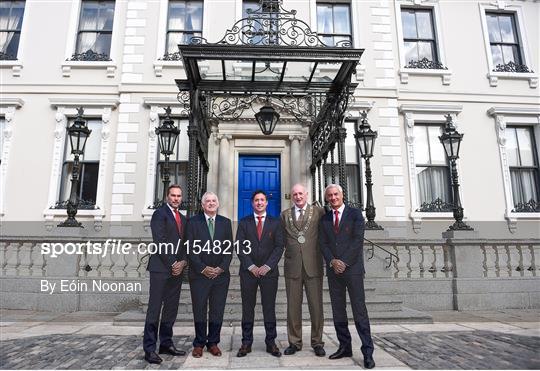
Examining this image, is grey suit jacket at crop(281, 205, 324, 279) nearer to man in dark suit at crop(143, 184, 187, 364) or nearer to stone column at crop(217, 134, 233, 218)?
man in dark suit at crop(143, 184, 187, 364)

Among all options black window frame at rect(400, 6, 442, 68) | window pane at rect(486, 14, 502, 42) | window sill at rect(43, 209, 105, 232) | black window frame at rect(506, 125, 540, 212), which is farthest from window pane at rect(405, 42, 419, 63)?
window sill at rect(43, 209, 105, 232)

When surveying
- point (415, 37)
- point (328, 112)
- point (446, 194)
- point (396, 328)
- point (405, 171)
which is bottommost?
point (396, 328)

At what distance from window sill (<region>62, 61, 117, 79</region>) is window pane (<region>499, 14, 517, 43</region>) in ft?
43.3

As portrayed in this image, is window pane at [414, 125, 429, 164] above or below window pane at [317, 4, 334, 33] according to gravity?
below

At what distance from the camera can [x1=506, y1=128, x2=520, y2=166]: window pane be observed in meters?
11.6

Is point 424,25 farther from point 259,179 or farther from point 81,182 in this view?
point 81,182

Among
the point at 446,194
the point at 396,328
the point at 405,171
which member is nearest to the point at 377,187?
the point at 405,171

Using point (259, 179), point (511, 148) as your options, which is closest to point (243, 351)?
point (259, 179)

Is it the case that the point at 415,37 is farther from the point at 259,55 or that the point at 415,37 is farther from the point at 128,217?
the point at 128,217

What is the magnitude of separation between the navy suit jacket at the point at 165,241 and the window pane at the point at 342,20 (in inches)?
387

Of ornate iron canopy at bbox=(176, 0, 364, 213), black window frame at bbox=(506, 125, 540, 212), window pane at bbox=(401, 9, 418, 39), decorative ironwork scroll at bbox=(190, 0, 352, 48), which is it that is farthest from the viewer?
window pane at bbox=(401, 9, 418, 39)

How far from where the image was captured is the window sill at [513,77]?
11.8 meters

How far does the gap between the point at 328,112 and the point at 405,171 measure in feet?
13.7

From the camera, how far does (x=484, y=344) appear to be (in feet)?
16.1
